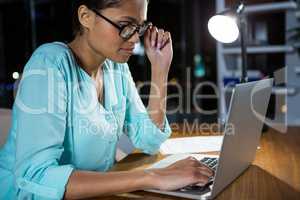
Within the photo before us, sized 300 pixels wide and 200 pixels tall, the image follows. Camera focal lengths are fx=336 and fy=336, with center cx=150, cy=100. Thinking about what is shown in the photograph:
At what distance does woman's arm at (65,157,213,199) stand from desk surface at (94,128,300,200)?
30 millimetres

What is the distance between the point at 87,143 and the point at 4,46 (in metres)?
2.99

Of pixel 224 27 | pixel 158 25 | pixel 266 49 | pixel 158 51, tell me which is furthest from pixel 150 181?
pixel 158 25

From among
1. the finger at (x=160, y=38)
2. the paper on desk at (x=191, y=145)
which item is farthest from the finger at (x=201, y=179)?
the finger at (x=160, y=38)

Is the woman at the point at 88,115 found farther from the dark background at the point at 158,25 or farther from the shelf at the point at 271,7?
the shelf at the point at 271,7

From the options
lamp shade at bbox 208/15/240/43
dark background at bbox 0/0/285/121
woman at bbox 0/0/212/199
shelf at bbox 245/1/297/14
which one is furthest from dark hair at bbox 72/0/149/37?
shelf at bbox 245/1/297/14

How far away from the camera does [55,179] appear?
2.55 feet

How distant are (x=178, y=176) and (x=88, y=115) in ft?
1.12

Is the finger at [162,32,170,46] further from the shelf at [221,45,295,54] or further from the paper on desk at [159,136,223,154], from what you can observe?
the shelf at [221,45,295,54]

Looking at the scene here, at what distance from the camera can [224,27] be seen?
4.89 feet

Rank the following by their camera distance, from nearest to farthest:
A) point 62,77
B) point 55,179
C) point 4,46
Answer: point 55,179
point 62,77
point 4,46

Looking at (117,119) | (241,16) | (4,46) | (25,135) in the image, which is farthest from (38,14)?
(25,135)

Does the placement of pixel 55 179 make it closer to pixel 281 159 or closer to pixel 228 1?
pixel 281 159

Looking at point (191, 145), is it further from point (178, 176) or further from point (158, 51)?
point (178, 176)

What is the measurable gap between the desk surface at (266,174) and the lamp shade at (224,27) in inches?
18.9
